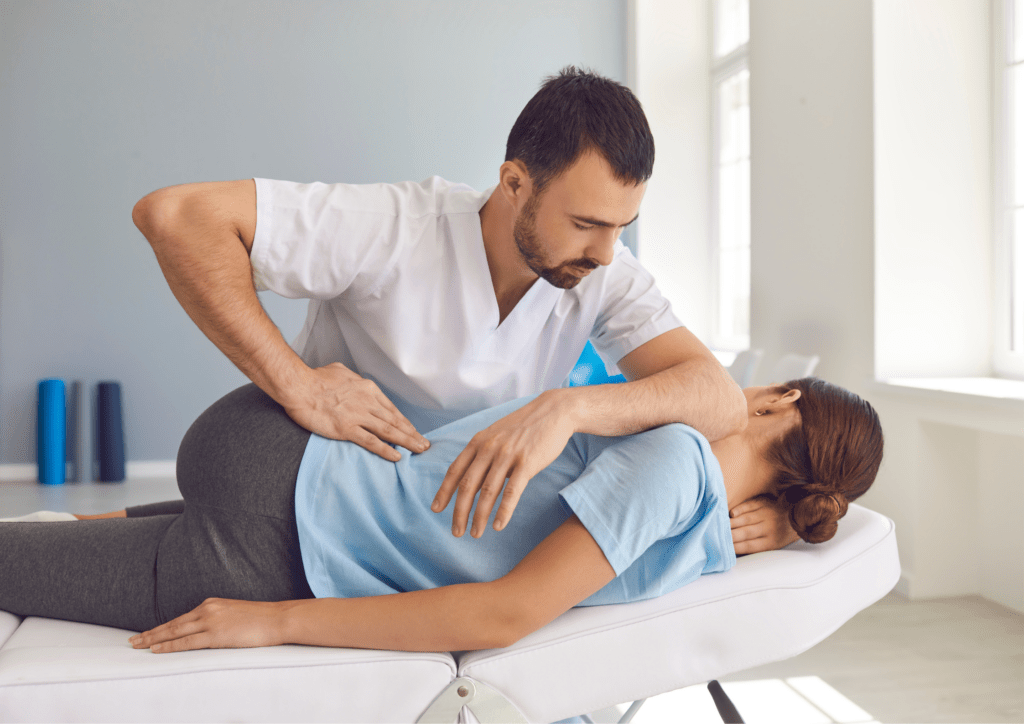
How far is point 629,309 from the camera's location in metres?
1.52

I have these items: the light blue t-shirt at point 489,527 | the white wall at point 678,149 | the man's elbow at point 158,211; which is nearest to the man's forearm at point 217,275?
the man's elbow at point 158,211

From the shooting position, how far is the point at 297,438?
1.16 m

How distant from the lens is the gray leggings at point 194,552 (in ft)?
3.56

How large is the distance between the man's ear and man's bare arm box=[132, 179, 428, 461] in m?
0.44

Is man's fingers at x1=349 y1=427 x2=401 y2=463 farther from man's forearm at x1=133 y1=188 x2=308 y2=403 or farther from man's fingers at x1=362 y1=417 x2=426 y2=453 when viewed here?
man's forearm at x1=133 y1=188 x2=308 y2=403

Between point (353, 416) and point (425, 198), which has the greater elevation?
point (425, 198)

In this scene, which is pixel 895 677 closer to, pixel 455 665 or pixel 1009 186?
pixel 455 665

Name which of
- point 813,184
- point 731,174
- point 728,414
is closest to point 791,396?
point 728,414

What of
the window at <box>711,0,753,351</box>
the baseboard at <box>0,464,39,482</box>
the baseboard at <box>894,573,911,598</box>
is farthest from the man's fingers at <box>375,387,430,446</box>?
the baseboard at <box>0,464,39,482</box>

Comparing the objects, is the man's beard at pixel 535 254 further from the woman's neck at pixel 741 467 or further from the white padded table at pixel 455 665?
the white padded table at pixel 455 665

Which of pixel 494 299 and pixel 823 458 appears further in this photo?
pixel 494 299

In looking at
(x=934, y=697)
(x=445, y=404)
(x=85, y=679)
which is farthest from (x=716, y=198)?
(x=85, y=679)

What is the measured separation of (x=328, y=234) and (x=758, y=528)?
0.90 m

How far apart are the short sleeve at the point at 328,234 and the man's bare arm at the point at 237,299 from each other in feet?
0.10
